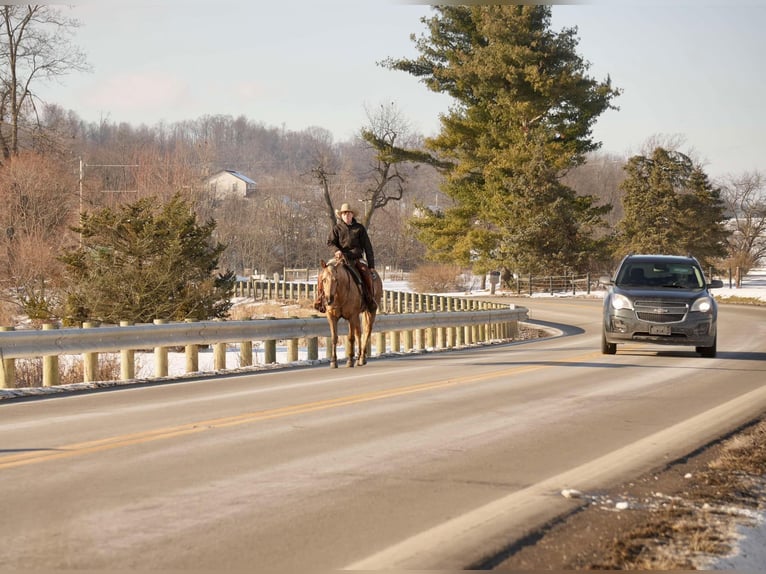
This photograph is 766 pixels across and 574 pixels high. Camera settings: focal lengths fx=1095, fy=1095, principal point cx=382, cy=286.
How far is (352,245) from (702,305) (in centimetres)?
675

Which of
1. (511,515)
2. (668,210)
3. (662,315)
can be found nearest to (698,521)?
(511,515)

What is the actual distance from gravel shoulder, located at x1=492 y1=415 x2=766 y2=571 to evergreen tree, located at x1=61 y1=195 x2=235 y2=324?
22.9 metres

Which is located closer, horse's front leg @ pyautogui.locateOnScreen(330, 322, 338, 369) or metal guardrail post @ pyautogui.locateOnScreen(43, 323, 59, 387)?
metal guardrail post @ pyautogui.locateOnScreen(43, 323, 59, 387)

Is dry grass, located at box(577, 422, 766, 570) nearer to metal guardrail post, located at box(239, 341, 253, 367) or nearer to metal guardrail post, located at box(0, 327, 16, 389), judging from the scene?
metal guardrail post, located at box(0, 327, 16, 389)

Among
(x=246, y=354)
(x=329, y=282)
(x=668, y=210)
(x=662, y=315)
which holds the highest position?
(x=668, y=210)

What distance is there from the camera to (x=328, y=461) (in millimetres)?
7973

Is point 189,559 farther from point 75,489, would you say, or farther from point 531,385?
point 531,385

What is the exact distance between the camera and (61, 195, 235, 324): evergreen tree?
29594 mm

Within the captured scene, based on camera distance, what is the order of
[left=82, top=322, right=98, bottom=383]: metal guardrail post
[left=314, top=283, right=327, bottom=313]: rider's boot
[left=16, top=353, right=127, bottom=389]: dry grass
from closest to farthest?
[left=82, top=322, right=98, bottom=383]: metal guardrail post
[left=314, top=283, right=327, bottom=313]: rider's boot
[left=16, top=353, right=127, bottom=389]: dry grass

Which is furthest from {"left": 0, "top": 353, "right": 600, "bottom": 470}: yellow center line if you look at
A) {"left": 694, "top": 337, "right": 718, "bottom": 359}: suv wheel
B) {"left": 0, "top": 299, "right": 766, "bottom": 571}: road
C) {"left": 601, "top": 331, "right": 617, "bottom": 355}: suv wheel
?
{"left": 694, "top": 337, "right": 718, "bottom": 359}: suv wheel

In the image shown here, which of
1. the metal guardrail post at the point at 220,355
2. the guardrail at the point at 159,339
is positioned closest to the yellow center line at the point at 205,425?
the guardrail at the point at 159,339

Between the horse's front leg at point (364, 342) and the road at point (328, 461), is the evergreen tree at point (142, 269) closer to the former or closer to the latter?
the horse's front leg at point (364, 342)

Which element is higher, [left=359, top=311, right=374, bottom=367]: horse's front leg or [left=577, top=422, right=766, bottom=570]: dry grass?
[left=359, top=311, right=374, bottom=367]: horse's front leg

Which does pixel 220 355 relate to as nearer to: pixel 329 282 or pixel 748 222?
pixel 329 282
